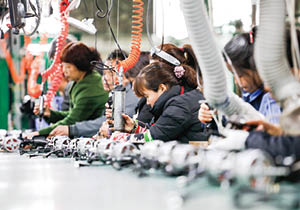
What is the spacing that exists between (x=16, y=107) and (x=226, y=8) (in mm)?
2880

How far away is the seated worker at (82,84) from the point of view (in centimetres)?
302

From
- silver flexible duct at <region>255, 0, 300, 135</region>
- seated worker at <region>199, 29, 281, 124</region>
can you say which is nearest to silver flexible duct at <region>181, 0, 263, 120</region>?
silver flexible duct at <region>255, 0, 300, 135</region>

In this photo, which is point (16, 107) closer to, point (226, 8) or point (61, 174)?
point (226, 8)

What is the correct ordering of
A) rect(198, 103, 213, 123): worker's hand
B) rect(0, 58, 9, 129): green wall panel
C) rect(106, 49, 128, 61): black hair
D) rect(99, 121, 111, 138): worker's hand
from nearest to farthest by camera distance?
rect(198, 103, 213, 123): worker's hand < rect(99, 121, 111, 138): worker's hand < rect(106, 49, 128, 61): black hair < rect(0, 58, 9, 129): green wall panel

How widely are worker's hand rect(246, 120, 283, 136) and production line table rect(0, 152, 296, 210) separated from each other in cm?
23

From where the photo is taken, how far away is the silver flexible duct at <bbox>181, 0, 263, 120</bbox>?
44.7 inches

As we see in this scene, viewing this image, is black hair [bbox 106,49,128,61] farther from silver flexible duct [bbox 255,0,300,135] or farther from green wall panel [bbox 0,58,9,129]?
green wall panel [bbox 0,58,9,129]

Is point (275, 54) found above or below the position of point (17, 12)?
below

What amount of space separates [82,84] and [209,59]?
2.04 metres

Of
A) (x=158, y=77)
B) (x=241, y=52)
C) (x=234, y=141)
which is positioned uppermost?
(x=241, y=52)

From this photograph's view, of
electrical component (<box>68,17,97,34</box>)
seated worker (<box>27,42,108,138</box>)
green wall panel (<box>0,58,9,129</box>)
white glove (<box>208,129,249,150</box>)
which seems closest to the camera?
white glove (<box>208,129,249,150</box>)

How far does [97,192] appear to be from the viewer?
94cm

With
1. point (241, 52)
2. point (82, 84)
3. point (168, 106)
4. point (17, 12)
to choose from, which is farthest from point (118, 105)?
point (82, 84)

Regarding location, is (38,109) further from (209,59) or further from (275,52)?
(275,52)
